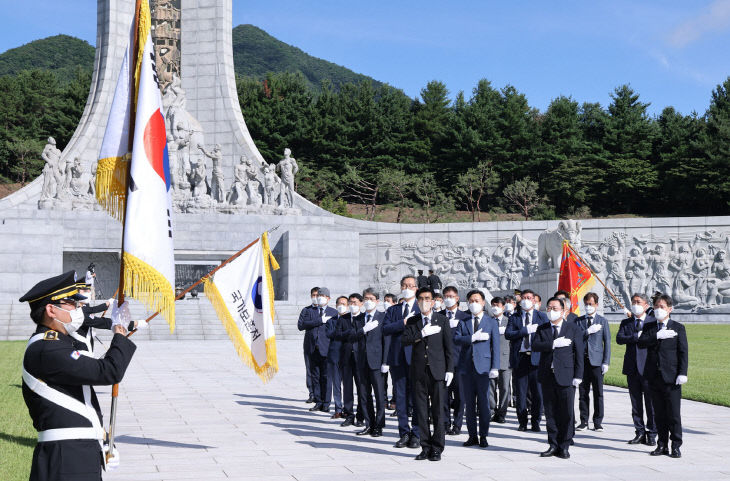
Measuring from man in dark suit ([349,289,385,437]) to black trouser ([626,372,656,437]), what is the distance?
2439mm

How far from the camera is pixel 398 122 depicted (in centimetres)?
4725

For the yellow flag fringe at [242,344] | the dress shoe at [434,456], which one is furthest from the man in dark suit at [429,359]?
the yellow flag fringe at [242,344]

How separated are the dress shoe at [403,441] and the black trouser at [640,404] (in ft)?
7.25

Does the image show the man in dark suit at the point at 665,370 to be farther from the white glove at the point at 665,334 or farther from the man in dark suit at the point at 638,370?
the man in dark suit at the point at 638,370

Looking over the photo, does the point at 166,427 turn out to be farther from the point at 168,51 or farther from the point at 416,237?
the point at 168,51

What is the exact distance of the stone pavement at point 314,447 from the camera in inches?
249

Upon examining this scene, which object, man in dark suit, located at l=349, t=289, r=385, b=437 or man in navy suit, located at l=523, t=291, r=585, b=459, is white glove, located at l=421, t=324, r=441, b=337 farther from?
man in navy suit, located at l=523, t=291, r=585, b=459

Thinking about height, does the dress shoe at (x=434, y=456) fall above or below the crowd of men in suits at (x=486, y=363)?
below

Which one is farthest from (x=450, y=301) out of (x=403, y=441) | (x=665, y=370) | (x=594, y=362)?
(x=665, y=370)

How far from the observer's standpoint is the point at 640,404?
26.2 ft

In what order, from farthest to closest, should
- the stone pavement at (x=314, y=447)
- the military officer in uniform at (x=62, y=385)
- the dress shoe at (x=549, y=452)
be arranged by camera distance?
the dress shoe at (x=549, y=452), the stone pavement at (x=314, y=447), the military officer in uniform at (x=62, y=385)

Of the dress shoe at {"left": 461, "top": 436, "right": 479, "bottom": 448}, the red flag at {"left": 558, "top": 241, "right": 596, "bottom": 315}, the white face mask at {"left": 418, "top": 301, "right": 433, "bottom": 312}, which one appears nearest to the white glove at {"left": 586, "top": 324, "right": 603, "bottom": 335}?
the dress shoe at {"left": 461, "top": 436, "right": 479, "bottom": 448}

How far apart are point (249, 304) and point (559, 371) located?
3040 millimetres

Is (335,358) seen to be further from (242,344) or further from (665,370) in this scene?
(665,370)
